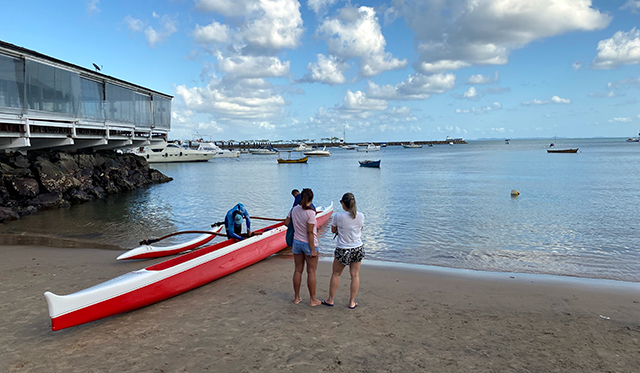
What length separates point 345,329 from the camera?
561cm

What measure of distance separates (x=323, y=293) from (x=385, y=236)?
6.38 m

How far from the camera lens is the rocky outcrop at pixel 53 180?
1722 centimetres

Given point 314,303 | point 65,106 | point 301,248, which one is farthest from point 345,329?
point 65,106

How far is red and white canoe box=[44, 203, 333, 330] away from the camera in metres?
5.50

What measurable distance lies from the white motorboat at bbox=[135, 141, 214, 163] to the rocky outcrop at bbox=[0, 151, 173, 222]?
38.4 m

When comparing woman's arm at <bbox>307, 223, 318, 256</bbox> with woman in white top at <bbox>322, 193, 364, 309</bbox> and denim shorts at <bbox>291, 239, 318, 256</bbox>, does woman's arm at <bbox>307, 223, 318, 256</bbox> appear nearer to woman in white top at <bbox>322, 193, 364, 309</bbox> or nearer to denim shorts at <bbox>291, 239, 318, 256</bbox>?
denim shorts at <bbox>291, 239, 318, 256</bbox>

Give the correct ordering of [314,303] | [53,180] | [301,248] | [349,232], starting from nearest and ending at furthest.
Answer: [349,232] < [301,248] < [314,303] < [53,180]

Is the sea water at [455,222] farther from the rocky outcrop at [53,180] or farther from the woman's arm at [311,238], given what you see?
the woman's arm at [311,238]

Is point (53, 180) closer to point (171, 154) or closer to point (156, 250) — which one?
point (156, 250)

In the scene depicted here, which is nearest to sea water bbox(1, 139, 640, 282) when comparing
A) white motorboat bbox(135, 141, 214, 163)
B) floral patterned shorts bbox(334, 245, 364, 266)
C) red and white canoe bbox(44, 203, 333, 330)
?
red and white canoe bbox(44, 203, 333, 330)

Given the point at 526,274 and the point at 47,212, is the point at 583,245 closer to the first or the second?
the point at 526,274

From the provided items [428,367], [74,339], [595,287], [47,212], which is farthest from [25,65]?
[595,287]

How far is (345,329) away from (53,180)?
20058 millimetres

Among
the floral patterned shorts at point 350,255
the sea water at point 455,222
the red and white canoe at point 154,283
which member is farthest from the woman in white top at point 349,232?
the sea water at point 455,222
